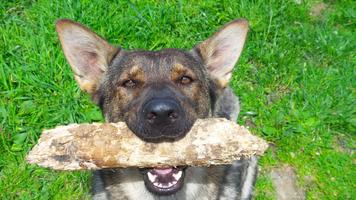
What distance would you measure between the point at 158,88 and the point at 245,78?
8.34ft

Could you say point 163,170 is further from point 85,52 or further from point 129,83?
point 85,52

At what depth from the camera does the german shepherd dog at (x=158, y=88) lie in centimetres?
351

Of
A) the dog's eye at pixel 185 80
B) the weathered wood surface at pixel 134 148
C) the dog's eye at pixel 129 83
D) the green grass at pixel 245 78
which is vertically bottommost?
the green grass at pixel 245 78

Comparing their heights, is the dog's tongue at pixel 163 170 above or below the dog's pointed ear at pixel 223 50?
below

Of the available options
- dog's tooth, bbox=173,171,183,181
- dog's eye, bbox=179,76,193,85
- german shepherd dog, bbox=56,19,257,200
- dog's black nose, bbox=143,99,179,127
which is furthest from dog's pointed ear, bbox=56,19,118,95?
dog's tooth, bbox=173,171,183,181

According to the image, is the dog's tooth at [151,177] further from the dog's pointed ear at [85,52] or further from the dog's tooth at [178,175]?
the dog's pointed ear at [85,52]

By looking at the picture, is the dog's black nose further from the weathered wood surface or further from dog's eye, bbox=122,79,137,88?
dog's eye, bbox=122,79,137,88

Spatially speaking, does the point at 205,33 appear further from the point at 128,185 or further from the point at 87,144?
the point at 87,144

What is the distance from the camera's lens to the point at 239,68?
19.3 feet

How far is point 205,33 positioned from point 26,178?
113 inches

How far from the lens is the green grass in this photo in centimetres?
500

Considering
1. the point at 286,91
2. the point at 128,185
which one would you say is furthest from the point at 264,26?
the point at 128,185

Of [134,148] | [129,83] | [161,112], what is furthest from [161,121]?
[129,83]

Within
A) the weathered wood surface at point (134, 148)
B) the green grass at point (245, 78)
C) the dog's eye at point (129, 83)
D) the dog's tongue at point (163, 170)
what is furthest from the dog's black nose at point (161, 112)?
the green grass at point (245, 78)
